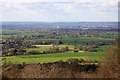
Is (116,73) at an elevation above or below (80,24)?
below

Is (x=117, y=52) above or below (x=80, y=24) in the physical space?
below

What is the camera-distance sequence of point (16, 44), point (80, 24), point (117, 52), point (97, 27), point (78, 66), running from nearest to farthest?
1. point (117, 52)
2. point (78, 66)
3. point (16, 44)
4. point (97, 27)
5. point (80, 24)

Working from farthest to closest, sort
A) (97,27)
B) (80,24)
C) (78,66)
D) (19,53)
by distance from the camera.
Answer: (80,24) → (97,27) → (19,53) → (78,66)

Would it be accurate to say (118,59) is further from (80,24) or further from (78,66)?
(80,24)

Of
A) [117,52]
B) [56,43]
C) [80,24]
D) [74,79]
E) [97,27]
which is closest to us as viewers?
[74,79]

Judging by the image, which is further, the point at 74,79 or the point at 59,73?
the point at 59,73

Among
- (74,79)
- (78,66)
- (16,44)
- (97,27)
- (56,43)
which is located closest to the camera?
(74,79)

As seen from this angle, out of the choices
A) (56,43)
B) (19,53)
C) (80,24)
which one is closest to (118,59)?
(19,53)

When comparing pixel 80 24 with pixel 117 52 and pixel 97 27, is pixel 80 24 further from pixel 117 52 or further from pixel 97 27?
pixel 117 52

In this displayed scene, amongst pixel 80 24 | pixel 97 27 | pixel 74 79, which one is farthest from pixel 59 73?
pixel 80 24

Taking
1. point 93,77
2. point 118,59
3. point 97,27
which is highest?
point 97,27
